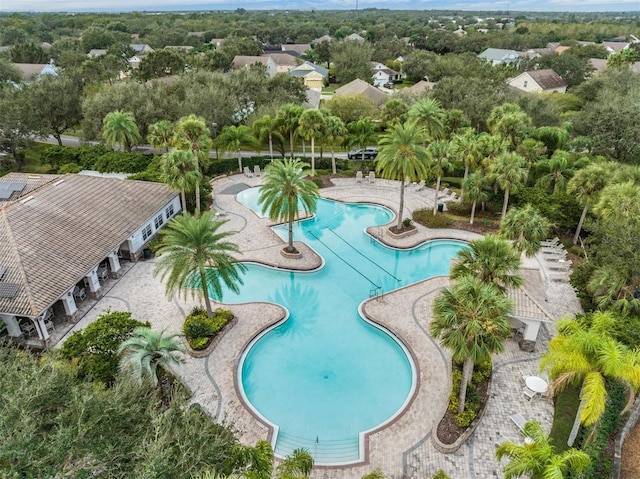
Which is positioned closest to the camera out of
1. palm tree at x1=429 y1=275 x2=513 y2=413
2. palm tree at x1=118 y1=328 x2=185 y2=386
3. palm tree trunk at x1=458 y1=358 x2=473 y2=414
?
palm tree at x1=429 y1=275 x2=513 y2=413

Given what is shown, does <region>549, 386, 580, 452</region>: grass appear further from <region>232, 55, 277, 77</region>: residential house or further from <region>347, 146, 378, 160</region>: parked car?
<region>232, 55, 277, 77</region>: residential house

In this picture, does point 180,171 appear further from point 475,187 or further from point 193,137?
point 475,187

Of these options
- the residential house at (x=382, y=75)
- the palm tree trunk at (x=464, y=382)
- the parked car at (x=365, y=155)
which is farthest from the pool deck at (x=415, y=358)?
the residential house at (x=382, y=75)

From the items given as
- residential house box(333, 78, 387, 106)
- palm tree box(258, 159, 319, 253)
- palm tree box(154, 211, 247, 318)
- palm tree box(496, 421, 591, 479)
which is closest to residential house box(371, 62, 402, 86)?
residential house box(333, 78, 387, 106)

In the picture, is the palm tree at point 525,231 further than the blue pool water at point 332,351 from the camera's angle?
Yes

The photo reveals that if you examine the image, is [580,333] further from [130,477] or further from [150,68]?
[150,68]

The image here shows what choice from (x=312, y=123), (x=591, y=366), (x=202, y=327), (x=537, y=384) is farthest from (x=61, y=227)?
(x=591, y=366)

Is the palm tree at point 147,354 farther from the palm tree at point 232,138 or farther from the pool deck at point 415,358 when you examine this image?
the palm tree at point 232,138
